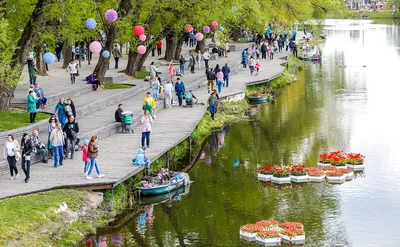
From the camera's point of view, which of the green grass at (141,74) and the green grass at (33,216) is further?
the green grass at (141,74)

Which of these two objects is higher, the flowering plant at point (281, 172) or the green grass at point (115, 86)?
the green grass at point (115, 86)

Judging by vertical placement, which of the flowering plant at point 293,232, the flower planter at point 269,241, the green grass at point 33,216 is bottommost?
the flower planter at point 269,241

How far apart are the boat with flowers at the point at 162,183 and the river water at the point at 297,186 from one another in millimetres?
508

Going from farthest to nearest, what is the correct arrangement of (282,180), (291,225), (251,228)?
(282,180)
(291,225)
(251,228)

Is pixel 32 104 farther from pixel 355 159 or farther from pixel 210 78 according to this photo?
pixel 210 78

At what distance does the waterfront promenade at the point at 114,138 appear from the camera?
1024 inches

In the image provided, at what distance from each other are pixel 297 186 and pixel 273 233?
6.35 metres

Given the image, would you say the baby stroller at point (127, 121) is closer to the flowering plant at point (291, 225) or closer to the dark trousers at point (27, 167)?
the dark trousers at point (27, 167)

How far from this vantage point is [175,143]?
3250 centimetres

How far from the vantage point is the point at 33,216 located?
901 inches

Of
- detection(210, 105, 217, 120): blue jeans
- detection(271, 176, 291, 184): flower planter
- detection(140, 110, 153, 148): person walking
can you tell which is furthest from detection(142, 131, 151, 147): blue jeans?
detection(210, 105, 217, 120): blue jeans

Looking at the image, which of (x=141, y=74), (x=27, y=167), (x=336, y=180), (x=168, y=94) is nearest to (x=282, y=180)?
(x=336, y=180)

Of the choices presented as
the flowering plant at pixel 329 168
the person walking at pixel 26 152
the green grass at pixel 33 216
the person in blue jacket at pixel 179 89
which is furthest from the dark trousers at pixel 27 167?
the person in blue jacket at pixel 179 89

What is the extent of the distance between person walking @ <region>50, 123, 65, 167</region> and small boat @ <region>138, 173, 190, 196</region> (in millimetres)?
2846
